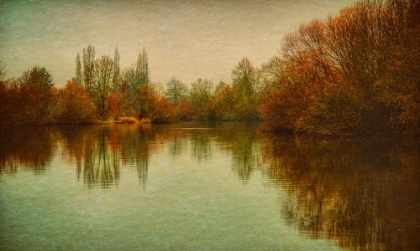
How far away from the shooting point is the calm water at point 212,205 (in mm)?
3459

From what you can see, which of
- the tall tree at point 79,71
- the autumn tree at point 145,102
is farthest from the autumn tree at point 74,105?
the tall tree at point 79,71

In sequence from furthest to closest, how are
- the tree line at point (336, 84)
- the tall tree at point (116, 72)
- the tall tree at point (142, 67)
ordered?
the tall tree at point (142, 67) < the tall tree at point (116, 72) < the tree line at point (336, 84)

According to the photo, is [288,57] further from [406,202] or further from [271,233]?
[271,233]

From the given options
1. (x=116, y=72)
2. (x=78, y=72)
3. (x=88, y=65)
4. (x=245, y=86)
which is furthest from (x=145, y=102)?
(x=245, y=86)

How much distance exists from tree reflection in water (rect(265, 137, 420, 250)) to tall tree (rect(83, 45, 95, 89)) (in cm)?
3140

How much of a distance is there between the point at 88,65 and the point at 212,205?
116 ft

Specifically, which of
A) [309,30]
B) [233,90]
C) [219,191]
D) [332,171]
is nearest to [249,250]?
[219,191]

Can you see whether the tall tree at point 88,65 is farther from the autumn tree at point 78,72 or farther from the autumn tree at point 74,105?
the autumn tree at point 74,105

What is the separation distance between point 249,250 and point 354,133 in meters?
13.7

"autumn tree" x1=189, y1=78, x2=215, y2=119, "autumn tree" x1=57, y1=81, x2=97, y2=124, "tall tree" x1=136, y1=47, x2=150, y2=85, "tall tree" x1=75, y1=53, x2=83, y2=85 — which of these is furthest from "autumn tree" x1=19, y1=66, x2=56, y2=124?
"autumn tree" x1=189, y1=78, x2=215, y2=119

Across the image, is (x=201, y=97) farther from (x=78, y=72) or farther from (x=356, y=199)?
(x=356, y=199)

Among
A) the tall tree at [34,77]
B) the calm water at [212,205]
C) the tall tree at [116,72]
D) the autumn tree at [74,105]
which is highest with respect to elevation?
the tall tree at [116,72]

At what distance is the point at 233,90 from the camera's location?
39.5m

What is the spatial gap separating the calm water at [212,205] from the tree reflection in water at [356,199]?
0.01 metres
